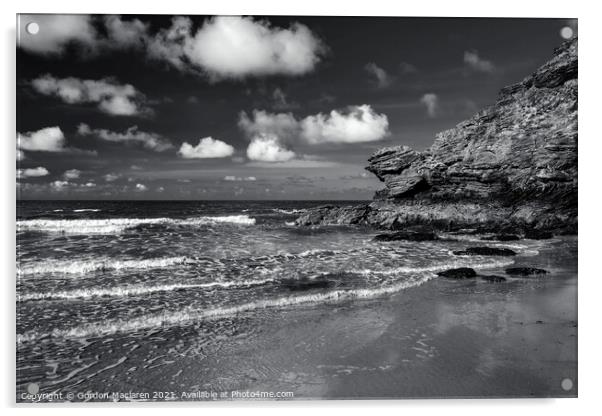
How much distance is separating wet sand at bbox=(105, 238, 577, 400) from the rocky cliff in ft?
6.87

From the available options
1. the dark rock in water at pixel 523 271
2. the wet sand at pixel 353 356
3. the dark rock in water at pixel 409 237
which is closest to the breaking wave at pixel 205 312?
the wet sand at pixel 353 356

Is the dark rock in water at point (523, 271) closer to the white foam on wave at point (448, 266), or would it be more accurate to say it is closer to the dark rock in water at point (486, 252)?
the white foam on wave at point (448, 266)

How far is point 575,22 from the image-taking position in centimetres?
544

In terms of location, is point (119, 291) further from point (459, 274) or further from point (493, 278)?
point (493, 278)

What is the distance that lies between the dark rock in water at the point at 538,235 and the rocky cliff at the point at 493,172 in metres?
0.25

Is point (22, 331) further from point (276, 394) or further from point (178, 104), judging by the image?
point (178, 104)

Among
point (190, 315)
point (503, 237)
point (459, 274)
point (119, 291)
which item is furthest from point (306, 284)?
point (503, 237)

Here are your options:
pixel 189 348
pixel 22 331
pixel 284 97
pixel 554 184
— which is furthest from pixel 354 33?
pixel 554 184

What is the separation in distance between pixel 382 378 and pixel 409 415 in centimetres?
77

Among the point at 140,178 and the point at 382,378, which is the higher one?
the point at 140,178

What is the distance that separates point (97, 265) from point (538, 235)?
13.5 m

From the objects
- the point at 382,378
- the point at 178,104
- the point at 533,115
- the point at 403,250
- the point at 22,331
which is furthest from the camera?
the point at 533,115

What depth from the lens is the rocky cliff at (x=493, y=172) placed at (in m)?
9.29

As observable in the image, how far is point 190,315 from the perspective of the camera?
575cm
